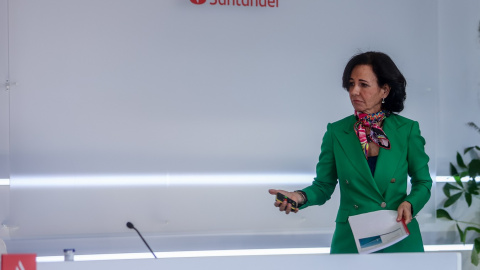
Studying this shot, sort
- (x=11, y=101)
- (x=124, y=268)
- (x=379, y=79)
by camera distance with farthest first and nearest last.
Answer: (x=11, y=101)
(x=379, y=79)
(x=124, y=268)

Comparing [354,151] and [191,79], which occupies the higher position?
[191,79]

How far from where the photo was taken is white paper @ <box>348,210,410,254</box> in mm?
2510

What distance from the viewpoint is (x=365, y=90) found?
3.00 m

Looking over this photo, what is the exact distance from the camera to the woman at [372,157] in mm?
2902

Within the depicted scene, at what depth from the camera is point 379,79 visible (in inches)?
118

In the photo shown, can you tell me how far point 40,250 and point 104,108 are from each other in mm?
997

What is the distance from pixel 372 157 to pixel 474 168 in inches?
88.5

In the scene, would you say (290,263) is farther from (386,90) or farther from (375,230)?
(386,90)

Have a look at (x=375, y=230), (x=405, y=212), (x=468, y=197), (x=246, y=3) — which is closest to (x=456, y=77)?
(x=468, y=197)

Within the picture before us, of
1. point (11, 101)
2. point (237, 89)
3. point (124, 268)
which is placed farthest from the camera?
point (237, 89)

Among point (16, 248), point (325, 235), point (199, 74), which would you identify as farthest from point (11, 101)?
point (325, 235)

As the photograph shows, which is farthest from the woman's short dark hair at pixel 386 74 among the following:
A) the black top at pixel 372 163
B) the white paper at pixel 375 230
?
the white paper at pixel 375 230

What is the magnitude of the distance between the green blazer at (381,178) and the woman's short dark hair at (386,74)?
8cm

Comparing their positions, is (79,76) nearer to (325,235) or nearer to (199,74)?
(199,74)
